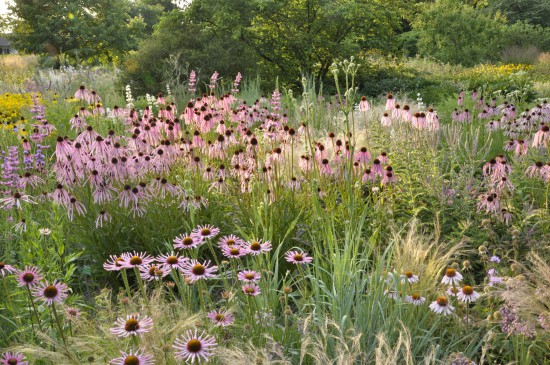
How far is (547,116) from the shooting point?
4.69 m

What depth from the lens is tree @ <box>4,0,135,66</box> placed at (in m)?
27.3

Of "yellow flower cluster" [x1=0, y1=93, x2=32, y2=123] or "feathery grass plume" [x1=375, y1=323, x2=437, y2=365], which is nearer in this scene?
"feathery grass plume" [x1=375, y1=323, x2=437, y2=365]

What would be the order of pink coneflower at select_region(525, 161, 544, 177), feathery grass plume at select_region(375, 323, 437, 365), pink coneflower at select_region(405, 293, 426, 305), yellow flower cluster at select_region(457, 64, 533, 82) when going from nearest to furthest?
1. feathery grass plume at select_region(375, 323, 437, 365)
2. pink coneflower at select_region(405, 293, 426, 305)
3. pink coneflower at select_region(525, 161, 544, 177)
4. yellow flower cluster at select_region(457, 64, 533, 82)

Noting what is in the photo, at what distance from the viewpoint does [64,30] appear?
28016 millimetres

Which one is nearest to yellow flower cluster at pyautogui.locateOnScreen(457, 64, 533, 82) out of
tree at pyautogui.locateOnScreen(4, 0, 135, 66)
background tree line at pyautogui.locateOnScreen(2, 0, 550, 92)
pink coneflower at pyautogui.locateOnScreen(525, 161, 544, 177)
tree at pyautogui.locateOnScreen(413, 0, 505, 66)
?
background tree line at pyautogui.locateOnScreen(2, 0, 550, 92)

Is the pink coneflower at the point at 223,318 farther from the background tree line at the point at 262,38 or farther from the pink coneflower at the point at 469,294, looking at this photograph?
the background tree line at the point at 262,38

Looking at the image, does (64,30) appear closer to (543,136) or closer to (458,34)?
(458,34)

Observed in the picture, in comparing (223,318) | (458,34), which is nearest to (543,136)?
(223,318)

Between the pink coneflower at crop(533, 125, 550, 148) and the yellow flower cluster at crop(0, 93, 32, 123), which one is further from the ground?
the pink coneflower at crop(533, 125, 550, 148)

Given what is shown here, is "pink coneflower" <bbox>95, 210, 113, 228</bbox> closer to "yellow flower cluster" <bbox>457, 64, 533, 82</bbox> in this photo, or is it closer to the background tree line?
the background tree line

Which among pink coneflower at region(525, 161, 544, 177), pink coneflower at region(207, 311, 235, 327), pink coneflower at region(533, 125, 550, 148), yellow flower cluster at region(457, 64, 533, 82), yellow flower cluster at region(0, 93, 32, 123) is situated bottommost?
yellow flower cluster at region(457, 64, 533, 82)

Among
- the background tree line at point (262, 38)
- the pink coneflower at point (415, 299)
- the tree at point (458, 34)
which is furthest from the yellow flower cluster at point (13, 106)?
the tree at point (458, 34)

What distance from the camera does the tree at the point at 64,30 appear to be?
2730 centimetres

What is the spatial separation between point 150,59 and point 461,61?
44.0ft
